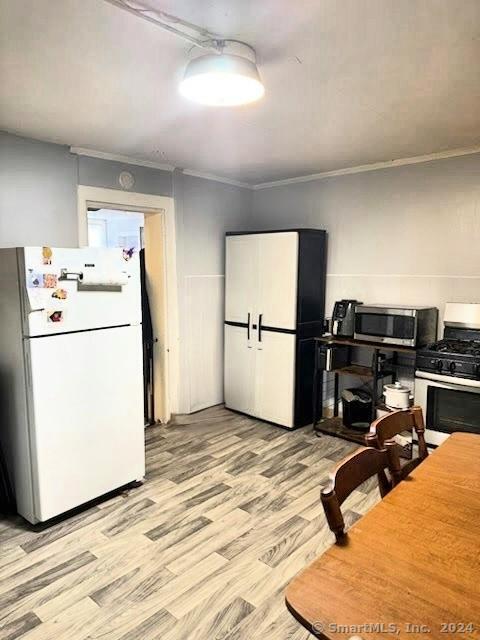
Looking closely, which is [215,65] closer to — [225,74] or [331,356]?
[225,74]

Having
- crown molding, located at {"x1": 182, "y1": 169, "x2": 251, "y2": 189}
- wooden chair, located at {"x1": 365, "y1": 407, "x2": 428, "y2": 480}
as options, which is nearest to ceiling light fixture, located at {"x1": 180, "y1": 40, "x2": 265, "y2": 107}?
wooden chair, located at {"x1": 365, "y1": 407, "x2": 428, "y2": 480}

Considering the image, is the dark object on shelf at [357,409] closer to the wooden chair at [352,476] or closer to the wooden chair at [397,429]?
the wooden chair at [397,429]

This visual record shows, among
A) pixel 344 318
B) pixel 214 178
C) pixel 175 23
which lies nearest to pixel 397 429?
pixel 175 23

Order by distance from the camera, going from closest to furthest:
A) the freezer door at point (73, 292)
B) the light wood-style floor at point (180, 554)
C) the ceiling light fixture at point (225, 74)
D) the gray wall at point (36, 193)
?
the ceiling light fixture at point (225, 74)
the light wood-style floor at point (180, 554)
the freezer door at point (73, 292)
the gray wall at point (36, 193)

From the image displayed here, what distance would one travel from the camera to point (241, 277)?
4.21 metres

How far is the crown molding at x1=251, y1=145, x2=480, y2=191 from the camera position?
328 centimetres

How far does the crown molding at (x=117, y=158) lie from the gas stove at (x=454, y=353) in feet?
8.84

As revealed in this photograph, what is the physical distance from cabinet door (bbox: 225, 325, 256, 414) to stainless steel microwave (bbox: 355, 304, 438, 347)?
1133 mm

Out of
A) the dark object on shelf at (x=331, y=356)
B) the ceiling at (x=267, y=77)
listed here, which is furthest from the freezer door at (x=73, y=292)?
the dark object on shelf at (x=331, y=356)

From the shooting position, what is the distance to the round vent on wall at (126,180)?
353cm

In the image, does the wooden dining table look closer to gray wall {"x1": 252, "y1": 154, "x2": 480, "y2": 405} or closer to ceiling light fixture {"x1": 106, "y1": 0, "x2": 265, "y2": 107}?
ceiling light fixture {"x1": 106, "y1": 0, "x2": 265, "y2": 107}

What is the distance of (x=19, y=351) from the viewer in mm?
2436

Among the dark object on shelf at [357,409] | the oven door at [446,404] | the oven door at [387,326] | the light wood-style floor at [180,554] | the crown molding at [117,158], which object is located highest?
the crown molding at [117,158]

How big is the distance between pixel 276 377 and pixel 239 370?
49 centimetres
